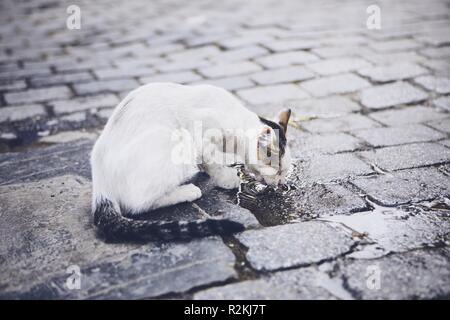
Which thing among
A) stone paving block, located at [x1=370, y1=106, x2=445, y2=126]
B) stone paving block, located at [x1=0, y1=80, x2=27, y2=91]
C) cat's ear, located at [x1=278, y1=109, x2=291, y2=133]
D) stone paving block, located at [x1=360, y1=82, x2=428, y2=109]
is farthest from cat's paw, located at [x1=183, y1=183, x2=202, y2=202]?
stone paving block, located at [x1=0, y1=80, x2=27, y2=91]

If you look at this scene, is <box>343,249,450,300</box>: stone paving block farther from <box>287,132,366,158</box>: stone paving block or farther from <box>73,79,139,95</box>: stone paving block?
<box>73,79,139,95</box>: stone paving block

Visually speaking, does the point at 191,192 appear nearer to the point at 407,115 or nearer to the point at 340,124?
the point at 340,124

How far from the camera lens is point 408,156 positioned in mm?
2961

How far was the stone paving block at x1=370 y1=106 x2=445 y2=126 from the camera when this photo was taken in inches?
137

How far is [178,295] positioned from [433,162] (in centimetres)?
204

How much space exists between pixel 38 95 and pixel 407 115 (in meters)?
3.70

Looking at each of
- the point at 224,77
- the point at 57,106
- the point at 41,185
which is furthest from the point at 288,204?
the point at 57,106

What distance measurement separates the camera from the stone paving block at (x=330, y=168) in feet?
9.15

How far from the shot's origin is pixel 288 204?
2.52m

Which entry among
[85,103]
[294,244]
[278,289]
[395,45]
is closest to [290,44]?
[395,45]

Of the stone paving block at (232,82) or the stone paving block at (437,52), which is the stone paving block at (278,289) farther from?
the stone paving block at (437,52)

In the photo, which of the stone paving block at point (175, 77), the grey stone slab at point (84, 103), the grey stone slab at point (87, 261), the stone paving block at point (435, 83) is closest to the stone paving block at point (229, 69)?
the stone paving block at point (175, 77)

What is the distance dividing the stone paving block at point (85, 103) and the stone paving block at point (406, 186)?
2630 millimetres

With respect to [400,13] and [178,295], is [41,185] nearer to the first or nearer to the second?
[178,295]
